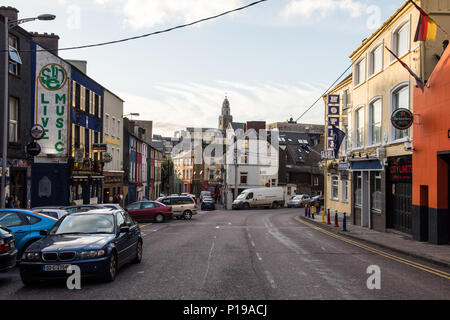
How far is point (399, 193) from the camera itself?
21.7 metres

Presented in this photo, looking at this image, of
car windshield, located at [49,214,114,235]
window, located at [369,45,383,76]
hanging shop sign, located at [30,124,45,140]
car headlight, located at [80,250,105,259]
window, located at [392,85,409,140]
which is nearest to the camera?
car headlight, located at [80,250,105,259]

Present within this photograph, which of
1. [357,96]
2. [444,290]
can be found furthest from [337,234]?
[444,290]

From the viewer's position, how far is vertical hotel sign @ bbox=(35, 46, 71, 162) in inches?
1077

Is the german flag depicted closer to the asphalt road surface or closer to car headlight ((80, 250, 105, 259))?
the asphalt road surface

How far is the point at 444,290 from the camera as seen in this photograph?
364 inches

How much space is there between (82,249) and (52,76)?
2154 cm

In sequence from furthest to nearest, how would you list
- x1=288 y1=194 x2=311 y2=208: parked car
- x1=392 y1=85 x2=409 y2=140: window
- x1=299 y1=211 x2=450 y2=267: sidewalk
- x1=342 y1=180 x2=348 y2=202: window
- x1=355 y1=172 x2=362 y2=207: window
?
x1=288 y1=194 x2=311 y2=208: parked car < x1=342 y1=180 x2=348 y2=202: window < x1=355 y1=172 x2=362 y2=207: window < x1=392 y1=85 x2=409 y2=140: window < x1=299 y1=211 x2=450 y2=267: sidewalk

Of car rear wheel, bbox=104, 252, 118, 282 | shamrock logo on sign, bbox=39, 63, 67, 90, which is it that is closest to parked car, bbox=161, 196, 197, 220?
shamrock logo on sign, bbox=39, 63, 67, 90

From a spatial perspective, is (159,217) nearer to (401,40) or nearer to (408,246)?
(408,246)

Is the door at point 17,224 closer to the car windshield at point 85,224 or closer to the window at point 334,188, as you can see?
the car windshield at point 85,224

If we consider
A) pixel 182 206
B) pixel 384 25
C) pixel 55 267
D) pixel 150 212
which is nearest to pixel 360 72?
pixel 384 25

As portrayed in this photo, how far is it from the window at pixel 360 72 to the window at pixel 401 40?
4.85 m

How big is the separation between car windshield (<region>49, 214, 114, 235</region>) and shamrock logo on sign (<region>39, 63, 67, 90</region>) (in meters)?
19.0
